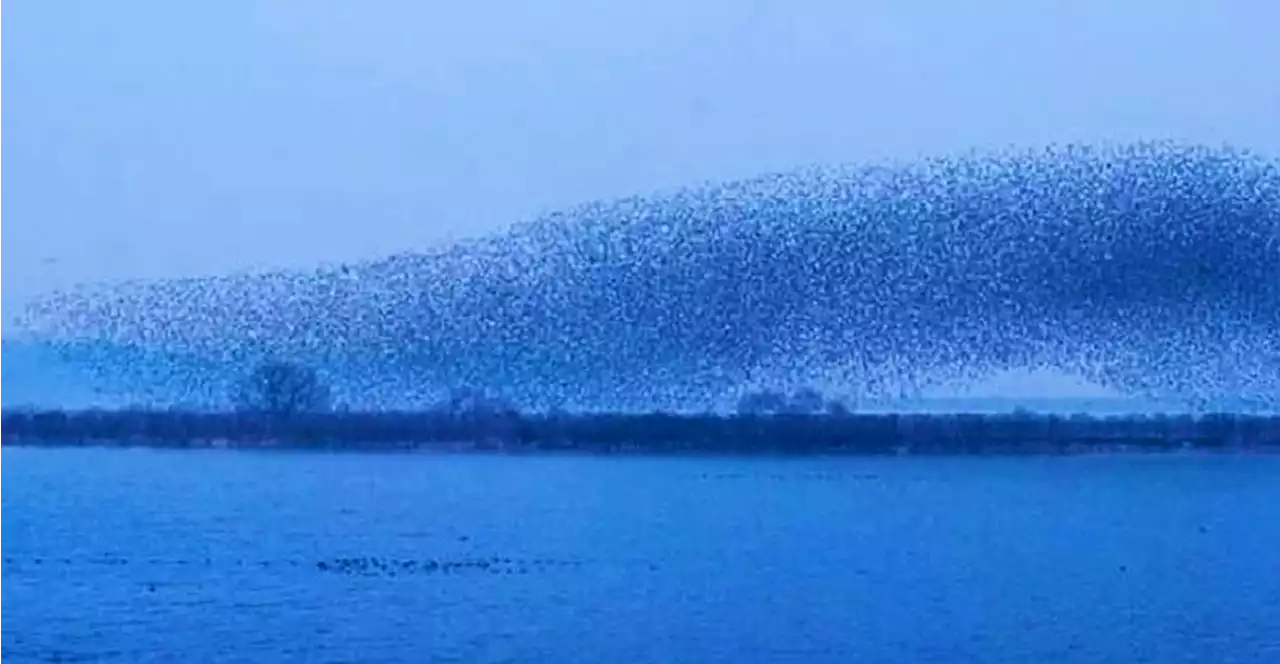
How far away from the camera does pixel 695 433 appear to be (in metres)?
43.7

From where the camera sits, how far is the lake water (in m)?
16.1

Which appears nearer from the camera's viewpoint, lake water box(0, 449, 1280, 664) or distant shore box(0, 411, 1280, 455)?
lake water box(0, 449, 1280, 664)

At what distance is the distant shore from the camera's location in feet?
141

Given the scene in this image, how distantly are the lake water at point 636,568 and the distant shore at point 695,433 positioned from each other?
2848 mm

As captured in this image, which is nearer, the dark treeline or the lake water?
the lake water

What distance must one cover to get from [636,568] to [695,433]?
21329 millimetres

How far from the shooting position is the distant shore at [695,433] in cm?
4294

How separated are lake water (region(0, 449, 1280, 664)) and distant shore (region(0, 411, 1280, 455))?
285 cm

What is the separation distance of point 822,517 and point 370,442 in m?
17.9

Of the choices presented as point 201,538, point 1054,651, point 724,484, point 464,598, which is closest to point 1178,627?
point 1054,651

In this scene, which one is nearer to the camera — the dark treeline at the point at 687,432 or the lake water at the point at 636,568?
the lake water at the point at 636,568

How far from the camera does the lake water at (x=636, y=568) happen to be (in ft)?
52.8

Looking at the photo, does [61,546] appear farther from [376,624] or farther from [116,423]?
[116,423]

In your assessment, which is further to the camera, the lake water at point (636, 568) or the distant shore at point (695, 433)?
the distant shore at point (695, 433)
